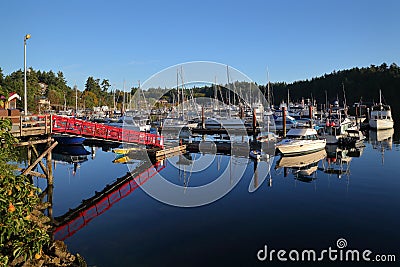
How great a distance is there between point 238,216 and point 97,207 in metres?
7.25

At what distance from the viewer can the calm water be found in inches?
441

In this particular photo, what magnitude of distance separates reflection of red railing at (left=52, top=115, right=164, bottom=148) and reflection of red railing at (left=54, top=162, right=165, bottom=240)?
4.39 meters

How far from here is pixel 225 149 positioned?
109 ft

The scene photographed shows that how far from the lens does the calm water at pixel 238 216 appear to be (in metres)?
11.2

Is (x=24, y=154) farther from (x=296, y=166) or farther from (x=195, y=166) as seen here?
(x=296, y=166)

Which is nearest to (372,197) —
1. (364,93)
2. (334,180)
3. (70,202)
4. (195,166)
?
(334,180)

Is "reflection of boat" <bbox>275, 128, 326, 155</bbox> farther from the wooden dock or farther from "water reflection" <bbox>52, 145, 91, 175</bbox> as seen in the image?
the wooden dock

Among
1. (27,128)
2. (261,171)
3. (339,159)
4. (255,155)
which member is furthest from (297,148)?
(27,128)

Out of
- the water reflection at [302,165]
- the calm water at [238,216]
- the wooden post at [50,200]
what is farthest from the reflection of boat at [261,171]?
the wooden post at [50,200]

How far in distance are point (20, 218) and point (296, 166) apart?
932 inches

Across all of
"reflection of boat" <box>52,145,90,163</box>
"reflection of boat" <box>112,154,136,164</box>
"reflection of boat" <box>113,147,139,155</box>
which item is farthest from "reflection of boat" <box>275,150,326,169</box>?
"reflection of boat" <box>52,145,90,163</box>

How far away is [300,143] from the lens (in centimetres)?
3111

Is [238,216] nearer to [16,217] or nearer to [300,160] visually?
[16,217]

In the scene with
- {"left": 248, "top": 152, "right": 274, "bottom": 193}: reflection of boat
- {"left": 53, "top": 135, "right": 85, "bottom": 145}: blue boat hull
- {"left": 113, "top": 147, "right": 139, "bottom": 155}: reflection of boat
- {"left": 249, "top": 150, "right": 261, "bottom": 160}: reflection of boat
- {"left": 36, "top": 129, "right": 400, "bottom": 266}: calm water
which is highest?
{"left": 53, "top": 135, "right": 85, "bottom": 145}: blue boat hull
